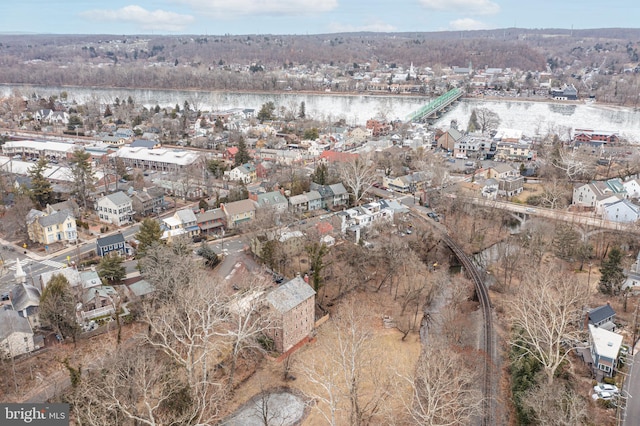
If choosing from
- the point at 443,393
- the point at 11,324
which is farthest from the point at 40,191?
the point at 443,393

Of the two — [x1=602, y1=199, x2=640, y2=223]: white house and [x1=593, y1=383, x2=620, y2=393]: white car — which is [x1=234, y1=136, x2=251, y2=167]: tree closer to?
[x1=602, y1=199, x2=640, y2=223]: white house

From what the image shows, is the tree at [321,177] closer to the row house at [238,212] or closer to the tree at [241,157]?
the row house at [238,212]

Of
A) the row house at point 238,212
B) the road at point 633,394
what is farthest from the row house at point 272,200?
the road at point 633,394

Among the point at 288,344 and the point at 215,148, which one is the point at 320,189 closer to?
the point at 288,344

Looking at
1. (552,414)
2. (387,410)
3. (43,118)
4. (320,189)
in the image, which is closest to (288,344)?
(387,410)

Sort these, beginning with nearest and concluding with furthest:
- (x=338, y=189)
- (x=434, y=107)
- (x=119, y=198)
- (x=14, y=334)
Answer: (x=14, y=334) < (x=119, y=198) < (x=338, y=189) < (x=434, y=107)

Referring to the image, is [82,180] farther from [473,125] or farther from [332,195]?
[473,125]

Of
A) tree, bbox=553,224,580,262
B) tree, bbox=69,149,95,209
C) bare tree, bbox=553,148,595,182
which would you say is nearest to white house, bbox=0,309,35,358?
tree, bbox=69,149,95,209
